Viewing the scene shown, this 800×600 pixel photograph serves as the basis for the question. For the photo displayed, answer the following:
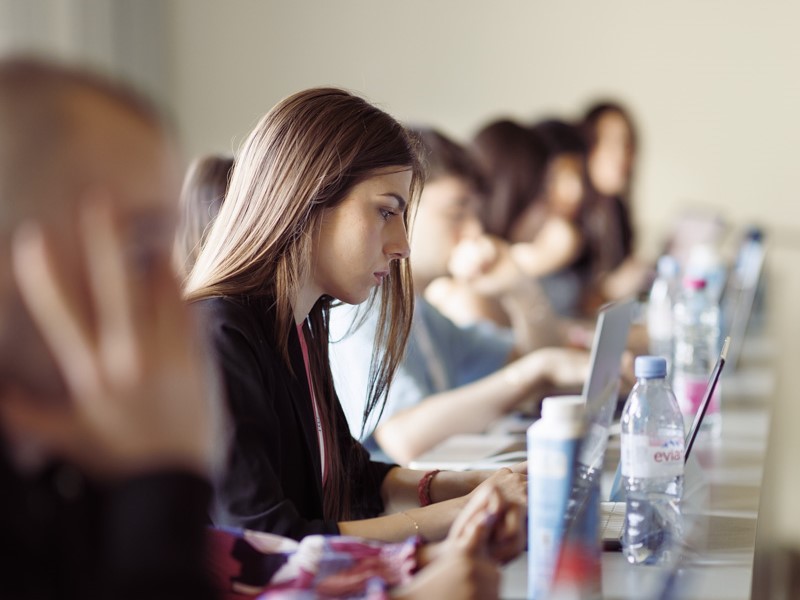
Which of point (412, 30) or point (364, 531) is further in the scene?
point (412, 30)

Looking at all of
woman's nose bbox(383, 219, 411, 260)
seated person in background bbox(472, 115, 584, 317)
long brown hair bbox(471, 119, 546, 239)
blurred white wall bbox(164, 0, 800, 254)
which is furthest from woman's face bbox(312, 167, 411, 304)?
blurred white wall bbox(164, 0, 800, 254)

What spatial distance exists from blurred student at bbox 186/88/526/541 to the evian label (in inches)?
4.7

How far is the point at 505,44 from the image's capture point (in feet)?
18.0

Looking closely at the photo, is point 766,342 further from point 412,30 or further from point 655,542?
point 412,30

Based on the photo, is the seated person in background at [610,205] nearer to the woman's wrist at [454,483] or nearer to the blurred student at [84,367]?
the woman's wrist at [454,483]

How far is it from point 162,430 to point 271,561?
275mm

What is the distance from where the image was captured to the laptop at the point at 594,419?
4.61 ft

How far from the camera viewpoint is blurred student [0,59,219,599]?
24.0 inches

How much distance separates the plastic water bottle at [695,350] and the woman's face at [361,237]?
0.77 metres

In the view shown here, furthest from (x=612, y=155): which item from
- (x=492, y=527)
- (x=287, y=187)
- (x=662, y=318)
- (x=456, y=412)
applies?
(x=492, y=527)

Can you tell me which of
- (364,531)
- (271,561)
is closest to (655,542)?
(364,531)

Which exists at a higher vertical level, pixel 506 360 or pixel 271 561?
pixel 271 561

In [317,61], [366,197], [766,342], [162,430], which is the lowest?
[766,342]

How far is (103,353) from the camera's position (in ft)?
2.05
